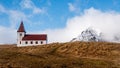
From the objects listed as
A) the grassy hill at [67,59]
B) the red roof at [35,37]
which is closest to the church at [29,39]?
the red roof at [35,37]

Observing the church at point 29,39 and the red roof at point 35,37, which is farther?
the red roof at point 35,37

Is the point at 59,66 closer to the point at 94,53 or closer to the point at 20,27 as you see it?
the point at 94,53

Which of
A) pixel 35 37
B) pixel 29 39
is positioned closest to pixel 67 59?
pixel 29 39

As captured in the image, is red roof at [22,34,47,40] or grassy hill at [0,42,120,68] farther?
red roof at [22,34,47,40]

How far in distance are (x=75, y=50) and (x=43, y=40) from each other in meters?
43.9

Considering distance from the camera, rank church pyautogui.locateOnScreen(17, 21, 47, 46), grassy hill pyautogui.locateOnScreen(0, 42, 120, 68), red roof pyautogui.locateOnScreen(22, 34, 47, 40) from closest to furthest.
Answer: grassy hill pyautogui.locateOnScreen(0, 42, 120, 68)
church pyautogui.locateOnScreen(17, 21, 47, 46)
red roof pyautogui.locateOnScreen(22, 34, 47, 40)

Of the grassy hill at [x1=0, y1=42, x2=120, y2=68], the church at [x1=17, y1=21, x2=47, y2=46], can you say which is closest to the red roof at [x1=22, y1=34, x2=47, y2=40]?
the church at [x1=17, y1=21, x2=47, y2=46]

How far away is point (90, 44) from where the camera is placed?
6112 centimetres

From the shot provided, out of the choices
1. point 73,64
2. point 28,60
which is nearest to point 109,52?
point 73,64

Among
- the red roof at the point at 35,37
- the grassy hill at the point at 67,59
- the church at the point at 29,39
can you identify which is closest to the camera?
the grassy hill at the point at 67,59

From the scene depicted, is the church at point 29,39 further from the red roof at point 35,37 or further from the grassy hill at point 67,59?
the grassy hill at point 67,59

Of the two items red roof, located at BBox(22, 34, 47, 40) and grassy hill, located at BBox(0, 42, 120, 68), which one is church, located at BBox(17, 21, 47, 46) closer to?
red roof, located at BBox(22, 34, 47, 40)

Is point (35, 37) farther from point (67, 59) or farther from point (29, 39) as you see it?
point (67, 59)

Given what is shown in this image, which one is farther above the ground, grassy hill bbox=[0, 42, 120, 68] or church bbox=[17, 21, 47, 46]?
church bbox=[17, 21, 47, 46]
